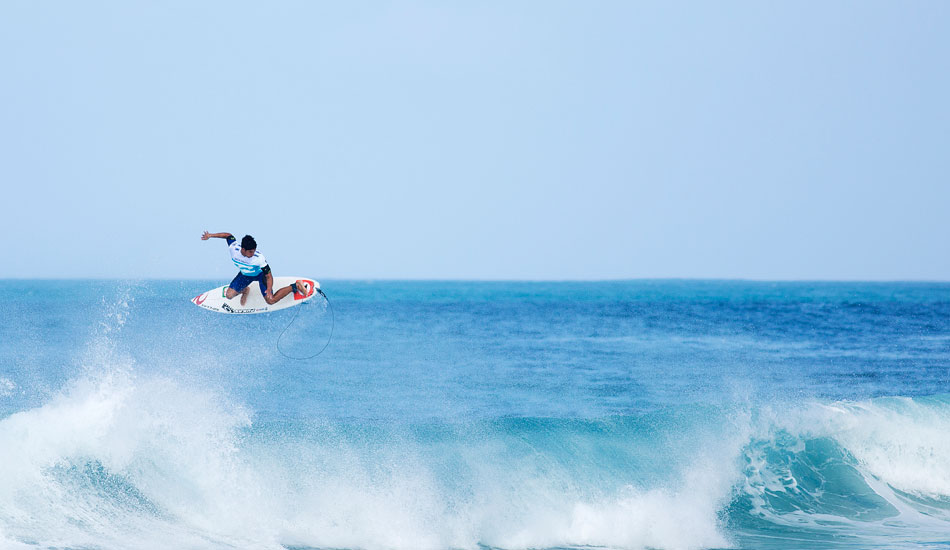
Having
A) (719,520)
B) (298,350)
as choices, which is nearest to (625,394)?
(719,520)

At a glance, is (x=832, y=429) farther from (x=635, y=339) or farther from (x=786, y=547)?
(x=635, y=339)

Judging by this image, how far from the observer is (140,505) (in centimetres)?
1177

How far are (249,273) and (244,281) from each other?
2.01 feet

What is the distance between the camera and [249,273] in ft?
42.2

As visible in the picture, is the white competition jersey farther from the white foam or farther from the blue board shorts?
the white foam

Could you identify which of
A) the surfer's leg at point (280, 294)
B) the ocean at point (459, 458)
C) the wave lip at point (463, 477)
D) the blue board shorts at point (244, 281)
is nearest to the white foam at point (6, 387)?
the ocean at point (459, 458)

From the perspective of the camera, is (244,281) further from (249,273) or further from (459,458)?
(459,458)

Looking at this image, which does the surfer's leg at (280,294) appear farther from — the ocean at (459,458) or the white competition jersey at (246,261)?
the ocean at (459,458)

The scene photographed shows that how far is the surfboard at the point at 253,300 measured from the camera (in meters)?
13.8

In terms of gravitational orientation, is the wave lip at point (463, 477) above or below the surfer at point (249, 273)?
below

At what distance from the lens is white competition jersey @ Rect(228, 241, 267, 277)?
12.3 meters

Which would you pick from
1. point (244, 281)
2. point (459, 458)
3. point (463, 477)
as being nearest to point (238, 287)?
point (244, 281)

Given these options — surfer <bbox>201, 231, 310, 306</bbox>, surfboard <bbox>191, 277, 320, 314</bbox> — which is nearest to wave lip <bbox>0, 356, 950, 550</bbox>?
surfboard <bbox>191, 277, 320, 314</bbox>

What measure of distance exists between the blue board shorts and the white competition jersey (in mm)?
242
